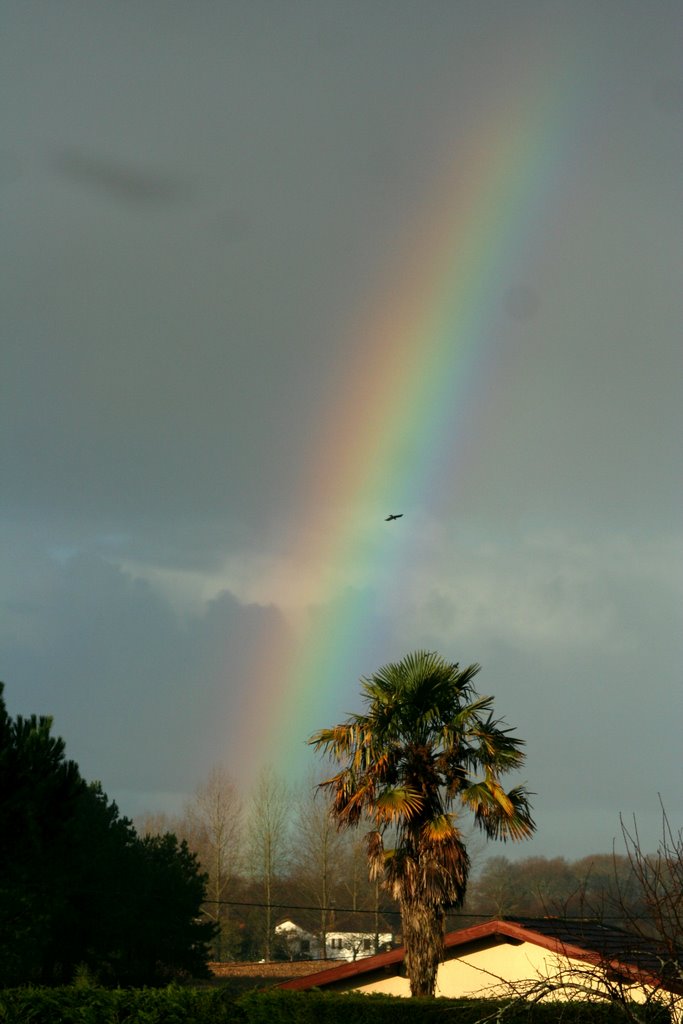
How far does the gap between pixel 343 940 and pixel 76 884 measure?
211ft

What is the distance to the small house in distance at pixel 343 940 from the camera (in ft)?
280

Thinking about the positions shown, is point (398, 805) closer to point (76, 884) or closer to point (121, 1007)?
point (121, 1007)

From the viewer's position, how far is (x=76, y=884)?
31.7 meters

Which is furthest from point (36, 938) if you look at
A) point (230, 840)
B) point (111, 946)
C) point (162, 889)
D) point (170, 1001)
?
point (230, 840)

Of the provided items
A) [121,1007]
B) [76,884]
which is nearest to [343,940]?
[76,884]

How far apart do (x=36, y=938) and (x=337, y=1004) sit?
901cm

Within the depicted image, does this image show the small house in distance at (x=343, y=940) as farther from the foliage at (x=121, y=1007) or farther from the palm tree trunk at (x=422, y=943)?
the foliage at (x=121, y=1007)

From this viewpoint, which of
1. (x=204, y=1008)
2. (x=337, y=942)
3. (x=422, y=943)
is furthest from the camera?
(x=337, y=942)

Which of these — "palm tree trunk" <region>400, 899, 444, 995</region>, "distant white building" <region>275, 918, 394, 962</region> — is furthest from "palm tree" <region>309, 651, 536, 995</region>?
"distant white building" <region>275, 918, 394, 962</region>

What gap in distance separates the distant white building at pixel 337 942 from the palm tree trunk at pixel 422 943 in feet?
187

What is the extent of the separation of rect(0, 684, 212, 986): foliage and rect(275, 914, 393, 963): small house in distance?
1831 inches

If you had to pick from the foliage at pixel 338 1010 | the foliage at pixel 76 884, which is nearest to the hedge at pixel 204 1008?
the foliage at pixel 338 1010

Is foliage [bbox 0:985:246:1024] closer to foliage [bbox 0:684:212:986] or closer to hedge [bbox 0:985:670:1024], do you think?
hedge [bbox 0:985:670:1024]

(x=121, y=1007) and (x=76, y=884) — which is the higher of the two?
(x=76, y=884)
